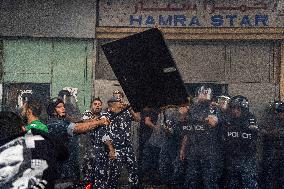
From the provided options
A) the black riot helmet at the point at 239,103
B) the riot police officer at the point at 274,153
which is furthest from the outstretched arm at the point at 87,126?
the riot police officer at the point at 274,153

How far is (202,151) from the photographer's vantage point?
344 inches

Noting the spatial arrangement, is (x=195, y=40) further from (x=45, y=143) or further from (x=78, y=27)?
(x=45, y=143)

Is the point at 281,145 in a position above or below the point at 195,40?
below

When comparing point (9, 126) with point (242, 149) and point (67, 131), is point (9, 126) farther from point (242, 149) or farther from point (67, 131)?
point (242, 149)

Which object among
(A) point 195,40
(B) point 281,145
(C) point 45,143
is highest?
(A) point 195,40

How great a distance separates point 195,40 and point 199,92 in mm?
2072

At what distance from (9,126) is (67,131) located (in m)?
1.90

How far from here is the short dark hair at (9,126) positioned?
10.4 feet

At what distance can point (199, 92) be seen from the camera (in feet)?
33.6

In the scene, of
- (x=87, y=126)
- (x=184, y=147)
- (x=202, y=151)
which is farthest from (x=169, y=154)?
(x=87, y=126)

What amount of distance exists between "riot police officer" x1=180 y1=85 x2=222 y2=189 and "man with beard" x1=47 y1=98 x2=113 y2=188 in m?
1.92

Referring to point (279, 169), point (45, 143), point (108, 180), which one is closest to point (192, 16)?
point (279, 169)

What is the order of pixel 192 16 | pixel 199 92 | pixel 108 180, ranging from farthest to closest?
pixel 192 16 → pixel 199 92 → pixel 108 180

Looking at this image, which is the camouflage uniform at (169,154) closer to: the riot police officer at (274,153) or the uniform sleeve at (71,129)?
the riot police officer at (274,153)
